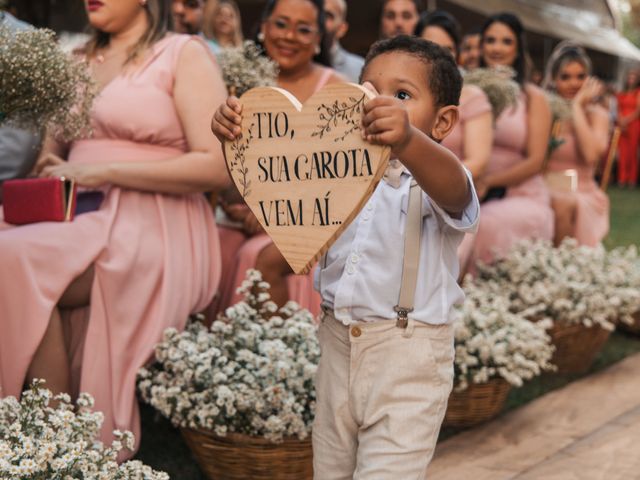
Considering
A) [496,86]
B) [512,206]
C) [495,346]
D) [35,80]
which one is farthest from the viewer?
[512,206]

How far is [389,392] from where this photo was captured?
195 centimetres

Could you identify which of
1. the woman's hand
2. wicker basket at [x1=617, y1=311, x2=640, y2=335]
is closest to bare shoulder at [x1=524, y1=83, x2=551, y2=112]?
wicker basket at [x1=617, y1=311, x2=640, y2=335]

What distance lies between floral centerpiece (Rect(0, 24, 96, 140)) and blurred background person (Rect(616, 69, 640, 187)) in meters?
15.3

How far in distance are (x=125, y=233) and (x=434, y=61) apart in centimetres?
147

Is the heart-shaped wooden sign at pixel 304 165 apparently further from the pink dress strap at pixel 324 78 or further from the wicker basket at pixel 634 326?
the wicker basket at pixel 634 326

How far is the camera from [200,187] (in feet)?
10.2

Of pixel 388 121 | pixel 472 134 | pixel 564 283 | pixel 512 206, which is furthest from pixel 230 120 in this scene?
pixel 512 206

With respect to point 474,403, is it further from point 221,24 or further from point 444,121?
point 221,24

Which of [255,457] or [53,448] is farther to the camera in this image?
[255,457]

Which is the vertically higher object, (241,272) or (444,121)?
(444,121)

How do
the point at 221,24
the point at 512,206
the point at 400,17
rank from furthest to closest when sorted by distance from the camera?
the point at 221,24 < the point at 400,17 < the point at 512,206

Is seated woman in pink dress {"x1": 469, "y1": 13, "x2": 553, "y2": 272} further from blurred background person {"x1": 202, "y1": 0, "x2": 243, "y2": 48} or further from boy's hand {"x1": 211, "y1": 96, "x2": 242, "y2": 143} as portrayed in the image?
boy's hand {"x1": 211, "y1": 96, "x2": 242, "y2": 143}

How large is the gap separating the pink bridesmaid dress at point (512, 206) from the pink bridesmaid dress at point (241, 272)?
4.73 ft

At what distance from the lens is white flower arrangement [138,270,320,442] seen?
2.73 metres
